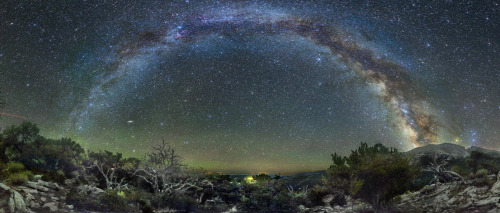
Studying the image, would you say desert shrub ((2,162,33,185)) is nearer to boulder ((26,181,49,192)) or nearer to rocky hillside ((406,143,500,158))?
boulder ((26,181,49,192))

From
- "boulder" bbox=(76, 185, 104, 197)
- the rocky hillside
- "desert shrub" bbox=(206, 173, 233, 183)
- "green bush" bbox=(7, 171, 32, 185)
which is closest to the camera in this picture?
"green bush" bbox=(7, 171, 32, 185)

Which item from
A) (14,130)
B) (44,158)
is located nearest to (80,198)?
(44,158)

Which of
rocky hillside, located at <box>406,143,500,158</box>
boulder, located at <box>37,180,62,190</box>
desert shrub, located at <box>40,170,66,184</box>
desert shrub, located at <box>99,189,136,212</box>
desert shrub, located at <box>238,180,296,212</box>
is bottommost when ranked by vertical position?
desert shrub, located at <box>238,180,296,212</box>

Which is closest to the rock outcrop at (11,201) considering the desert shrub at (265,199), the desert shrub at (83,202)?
the desert shrub at (83,202)

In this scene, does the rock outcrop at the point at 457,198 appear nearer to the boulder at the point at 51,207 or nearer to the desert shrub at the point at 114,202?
the desert shrub at the point at 114,202

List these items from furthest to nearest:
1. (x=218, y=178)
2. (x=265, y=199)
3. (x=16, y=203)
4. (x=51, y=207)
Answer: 1. (x=218, y=178)
2. (x=265, y=199)
3. (x=51, y=207)
4. (x=16, y=203)

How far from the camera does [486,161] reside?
28531mm

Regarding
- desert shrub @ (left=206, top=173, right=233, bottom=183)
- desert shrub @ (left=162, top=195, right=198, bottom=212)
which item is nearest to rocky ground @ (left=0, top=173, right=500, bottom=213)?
desert shrub @ (left=162, top=195, right=198, bottom=212)

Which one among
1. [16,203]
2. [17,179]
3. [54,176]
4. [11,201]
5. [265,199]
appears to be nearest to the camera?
[11,201]

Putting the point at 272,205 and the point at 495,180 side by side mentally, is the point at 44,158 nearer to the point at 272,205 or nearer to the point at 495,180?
the point at 272,205

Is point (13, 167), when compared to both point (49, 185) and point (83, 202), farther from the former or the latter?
point (83, 202)

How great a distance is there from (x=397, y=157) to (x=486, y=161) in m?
16.5

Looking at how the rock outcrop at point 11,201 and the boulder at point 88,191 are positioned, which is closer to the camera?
the rock outcrop at point 11,201

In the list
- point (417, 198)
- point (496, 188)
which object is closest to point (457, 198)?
point (496, 188)
